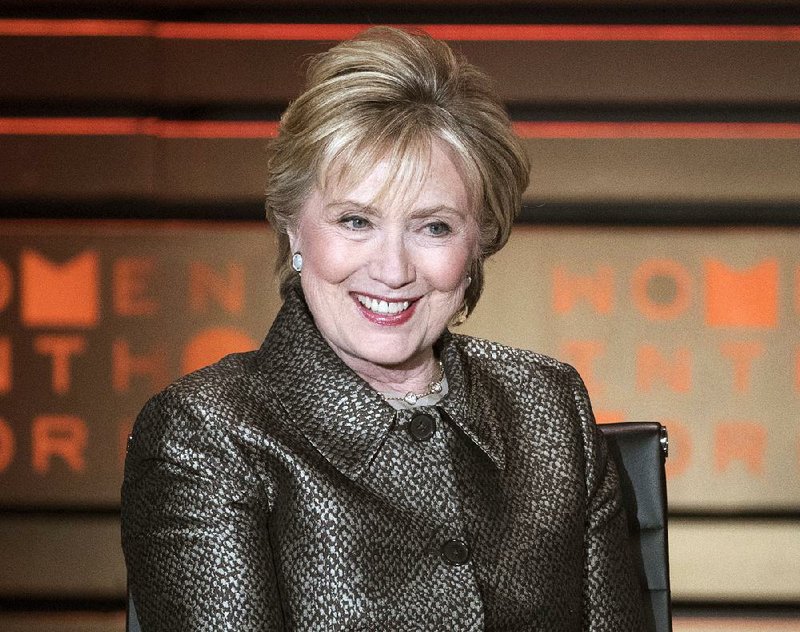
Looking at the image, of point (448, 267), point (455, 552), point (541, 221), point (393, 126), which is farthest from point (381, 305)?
point (541, 221)

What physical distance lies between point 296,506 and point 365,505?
0.09m

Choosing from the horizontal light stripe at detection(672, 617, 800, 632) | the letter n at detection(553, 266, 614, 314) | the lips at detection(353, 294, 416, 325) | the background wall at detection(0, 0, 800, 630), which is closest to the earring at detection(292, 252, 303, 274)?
the lips at detection(353, 294, 416, 325)

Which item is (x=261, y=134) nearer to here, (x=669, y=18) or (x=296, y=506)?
(x=669, y=18)

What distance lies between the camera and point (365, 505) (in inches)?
63.7

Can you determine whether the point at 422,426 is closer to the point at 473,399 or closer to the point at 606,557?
the point at 473,399

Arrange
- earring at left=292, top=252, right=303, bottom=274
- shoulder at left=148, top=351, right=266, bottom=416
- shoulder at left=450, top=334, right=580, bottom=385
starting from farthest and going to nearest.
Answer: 1. shoulder at left=450, top=334, right=580, bottom=385
2. earring at left=292, top=252, right=303, bottom=274
3. shoulder at left=148, top=351, right=266, bottom=416

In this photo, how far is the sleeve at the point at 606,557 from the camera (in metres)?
1.82

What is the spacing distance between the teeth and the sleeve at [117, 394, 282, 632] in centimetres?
30

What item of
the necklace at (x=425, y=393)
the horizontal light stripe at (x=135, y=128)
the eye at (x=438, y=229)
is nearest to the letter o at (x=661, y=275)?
the horizontal light stripe at (x=135, y=128)

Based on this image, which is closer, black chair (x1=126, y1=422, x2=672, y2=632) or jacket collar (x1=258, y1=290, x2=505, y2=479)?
jacket collar (x1=258, y1=290, x2=505, y2=479)

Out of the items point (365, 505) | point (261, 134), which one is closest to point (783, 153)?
point (261, 134)

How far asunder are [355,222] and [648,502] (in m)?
0.68

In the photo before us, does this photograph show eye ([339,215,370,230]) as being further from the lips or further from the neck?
the neck

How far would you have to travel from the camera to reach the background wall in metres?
3.49
